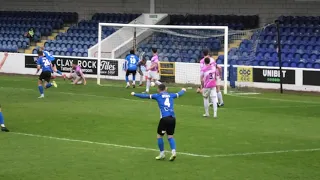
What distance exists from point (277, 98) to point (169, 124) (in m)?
17.5

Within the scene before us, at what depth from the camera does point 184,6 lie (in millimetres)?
50781

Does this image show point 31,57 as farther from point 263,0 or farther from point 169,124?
point 169,124

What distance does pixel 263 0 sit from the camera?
47.0 m

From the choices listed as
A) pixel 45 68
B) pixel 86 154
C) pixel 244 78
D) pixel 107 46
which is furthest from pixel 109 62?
pixel 86 154

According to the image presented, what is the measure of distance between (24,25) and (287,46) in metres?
21.2

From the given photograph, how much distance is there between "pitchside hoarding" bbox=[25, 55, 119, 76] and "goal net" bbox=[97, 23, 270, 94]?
0.19 feet

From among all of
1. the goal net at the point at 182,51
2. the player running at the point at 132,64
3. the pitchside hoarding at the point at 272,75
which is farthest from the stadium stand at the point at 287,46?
the player running at the point at 132,64

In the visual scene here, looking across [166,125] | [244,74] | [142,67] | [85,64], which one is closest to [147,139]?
[166,125]

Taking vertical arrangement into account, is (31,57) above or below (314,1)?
below

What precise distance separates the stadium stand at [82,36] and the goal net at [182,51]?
2621 mm

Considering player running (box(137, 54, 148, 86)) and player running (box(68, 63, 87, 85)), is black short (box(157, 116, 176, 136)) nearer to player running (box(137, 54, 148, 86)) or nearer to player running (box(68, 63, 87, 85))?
player running (box(137, 54, 148, 86))

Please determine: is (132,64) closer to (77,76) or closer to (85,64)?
(77,76)

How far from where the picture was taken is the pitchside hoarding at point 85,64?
141 ft

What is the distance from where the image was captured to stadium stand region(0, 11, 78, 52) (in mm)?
51625
